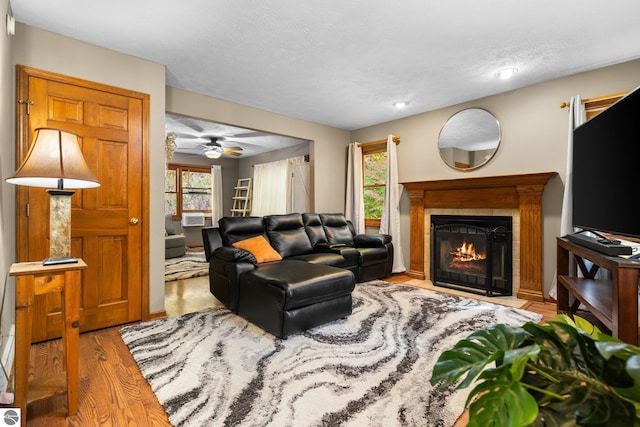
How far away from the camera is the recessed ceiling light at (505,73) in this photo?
124 inches

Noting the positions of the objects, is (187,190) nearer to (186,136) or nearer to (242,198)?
(242,198)

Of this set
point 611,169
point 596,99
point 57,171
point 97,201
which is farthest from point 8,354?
point 596,99

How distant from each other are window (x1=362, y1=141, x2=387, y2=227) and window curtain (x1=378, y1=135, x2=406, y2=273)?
0.25 meters

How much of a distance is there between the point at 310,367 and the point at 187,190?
6.88 metres

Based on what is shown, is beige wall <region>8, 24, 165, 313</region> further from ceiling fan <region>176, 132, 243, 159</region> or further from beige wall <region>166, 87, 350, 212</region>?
ceiling fan <region>176, 132, 243, 159</region>

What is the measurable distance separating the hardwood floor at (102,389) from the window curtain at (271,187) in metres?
4.54

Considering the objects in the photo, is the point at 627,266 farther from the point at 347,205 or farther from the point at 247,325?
the point at 347,205

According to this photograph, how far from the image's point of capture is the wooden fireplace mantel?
3.50 m

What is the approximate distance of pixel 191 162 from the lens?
782 cm

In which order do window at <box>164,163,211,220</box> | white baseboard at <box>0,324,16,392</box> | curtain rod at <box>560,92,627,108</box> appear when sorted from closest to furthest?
white baseboard at <box>0,324,16,392</box> → curtain rod at <box>560,92,627,108</box> → window at <box>164,163,211,220</box>

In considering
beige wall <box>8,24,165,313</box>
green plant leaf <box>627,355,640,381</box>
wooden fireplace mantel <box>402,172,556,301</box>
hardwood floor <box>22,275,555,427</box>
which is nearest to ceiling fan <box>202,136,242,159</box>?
beige wall <box>8,24,165,313</box>

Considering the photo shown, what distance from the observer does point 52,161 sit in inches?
64.2

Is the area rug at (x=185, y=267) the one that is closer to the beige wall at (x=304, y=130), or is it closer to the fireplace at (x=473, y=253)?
the beige wall at (x=304, y=130)

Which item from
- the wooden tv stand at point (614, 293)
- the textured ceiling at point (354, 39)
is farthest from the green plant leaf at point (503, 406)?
the textured ceiling at point (354, 39)
